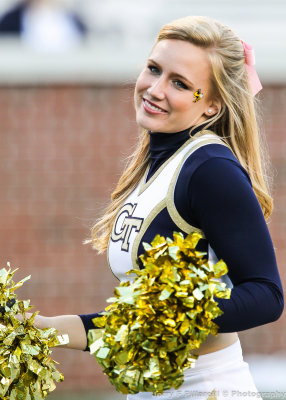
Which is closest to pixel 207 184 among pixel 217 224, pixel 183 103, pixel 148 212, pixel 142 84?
pixel 217 224

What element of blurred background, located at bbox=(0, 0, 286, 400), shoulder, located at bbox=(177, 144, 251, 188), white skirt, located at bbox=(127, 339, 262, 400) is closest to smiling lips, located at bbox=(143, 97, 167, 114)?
shoulder, located at bbox=(177, 144, 251, 188)

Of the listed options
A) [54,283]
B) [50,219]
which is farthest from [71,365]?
[50,219]

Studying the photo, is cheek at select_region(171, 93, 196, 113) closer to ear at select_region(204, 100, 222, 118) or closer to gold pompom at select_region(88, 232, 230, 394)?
ear at select_region(204, 100, 222, 118)

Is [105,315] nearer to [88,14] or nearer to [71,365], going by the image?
[71,365]

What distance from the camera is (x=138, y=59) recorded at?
742 cm

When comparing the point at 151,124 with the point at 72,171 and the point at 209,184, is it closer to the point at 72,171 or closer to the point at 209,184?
the point at 209,184

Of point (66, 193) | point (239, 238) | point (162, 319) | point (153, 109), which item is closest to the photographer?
point (162, 319)

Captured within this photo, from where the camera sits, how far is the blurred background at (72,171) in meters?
7.18

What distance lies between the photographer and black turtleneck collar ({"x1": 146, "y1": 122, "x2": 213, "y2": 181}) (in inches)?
110

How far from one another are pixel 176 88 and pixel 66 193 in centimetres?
457

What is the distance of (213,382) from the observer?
8.73 feet

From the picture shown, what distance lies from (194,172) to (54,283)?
15.7 ft

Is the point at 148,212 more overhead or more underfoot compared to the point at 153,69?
more underfoot

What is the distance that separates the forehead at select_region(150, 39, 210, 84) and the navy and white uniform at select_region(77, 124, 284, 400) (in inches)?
7.1
